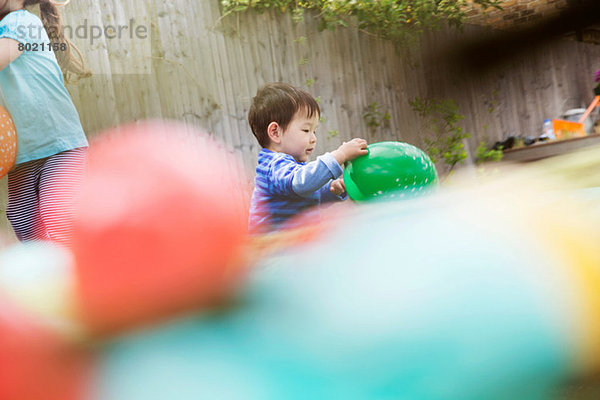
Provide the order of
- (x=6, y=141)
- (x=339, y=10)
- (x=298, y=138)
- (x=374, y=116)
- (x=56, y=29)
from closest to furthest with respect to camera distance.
Result: (x=6, y=141), (x=298, y=138), (x=56, y=29), (x=339, y=10), (x=374, y=116)

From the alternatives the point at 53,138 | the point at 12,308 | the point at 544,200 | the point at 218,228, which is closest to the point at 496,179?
the point at 544,200

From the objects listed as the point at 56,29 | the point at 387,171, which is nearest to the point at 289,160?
the point at 387,171

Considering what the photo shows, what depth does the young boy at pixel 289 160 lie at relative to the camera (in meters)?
1.24

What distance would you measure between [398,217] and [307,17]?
363 cm

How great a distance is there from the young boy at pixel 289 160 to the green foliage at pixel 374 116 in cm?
239

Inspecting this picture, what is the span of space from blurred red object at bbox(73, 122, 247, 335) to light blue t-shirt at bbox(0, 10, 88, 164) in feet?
3.72

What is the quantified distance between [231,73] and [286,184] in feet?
7.45

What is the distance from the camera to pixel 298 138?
1635 mm

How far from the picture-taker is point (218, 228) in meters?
A: 0.41

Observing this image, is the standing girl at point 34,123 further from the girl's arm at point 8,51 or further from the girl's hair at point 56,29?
the girl's hair at point 56,29

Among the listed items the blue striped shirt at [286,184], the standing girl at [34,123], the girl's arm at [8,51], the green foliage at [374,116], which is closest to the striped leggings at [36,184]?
the standing girl at [34,123]

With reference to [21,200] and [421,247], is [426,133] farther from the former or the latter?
[421,247]

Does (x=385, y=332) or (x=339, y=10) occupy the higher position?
(x=339, y=10)

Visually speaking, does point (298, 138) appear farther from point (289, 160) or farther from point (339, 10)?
point (339, 10)
